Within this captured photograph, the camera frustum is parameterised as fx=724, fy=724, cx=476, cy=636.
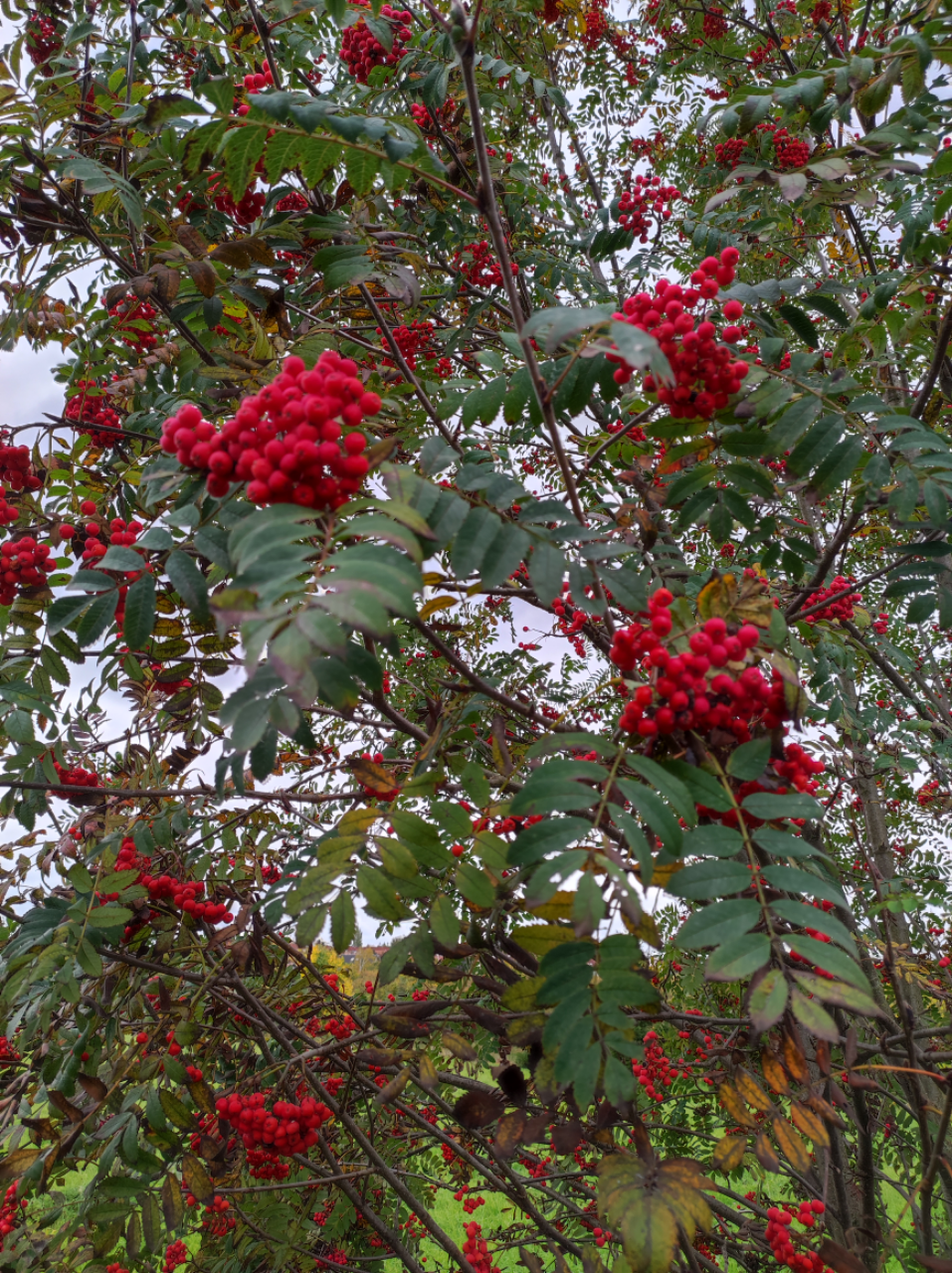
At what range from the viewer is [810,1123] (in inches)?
55.7

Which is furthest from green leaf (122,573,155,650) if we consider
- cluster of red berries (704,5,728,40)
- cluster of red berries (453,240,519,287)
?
cluster of red berries (704,5,728,40)

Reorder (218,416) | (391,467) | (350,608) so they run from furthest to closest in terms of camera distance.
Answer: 1. (218,416)
2. (391,467)
3. (350,608)

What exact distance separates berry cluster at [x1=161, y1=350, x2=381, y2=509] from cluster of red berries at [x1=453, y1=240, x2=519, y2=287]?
3.44 metres

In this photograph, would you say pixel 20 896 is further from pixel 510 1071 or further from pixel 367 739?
pixel 510 1071

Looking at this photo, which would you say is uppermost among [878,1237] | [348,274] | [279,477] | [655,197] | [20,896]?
[655,197]

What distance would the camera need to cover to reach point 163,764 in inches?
107

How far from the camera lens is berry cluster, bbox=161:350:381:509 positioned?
3.74 feet

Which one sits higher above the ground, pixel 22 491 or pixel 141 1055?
pixel 22 491

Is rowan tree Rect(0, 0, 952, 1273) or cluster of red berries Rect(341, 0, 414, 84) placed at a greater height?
cluster of red berries Rect(341, 0, 414, 84)

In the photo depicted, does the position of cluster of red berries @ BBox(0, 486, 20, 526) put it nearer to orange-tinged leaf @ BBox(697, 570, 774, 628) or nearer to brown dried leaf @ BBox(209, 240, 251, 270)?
brown dried leaf @ BBox(209, 240, 251, 270)

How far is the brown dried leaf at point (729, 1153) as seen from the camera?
1.51m

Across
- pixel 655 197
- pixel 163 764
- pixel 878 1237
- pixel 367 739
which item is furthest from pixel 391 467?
pixel 655 197

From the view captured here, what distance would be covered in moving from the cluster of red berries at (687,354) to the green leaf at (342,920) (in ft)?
3.95

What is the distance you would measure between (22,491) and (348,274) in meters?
1.60
